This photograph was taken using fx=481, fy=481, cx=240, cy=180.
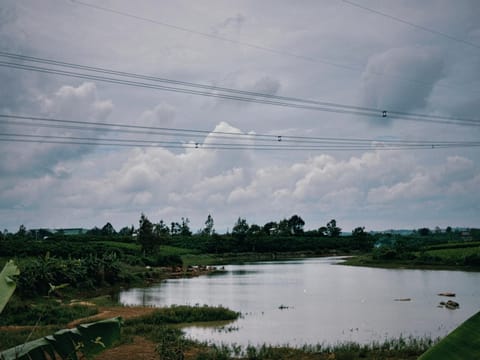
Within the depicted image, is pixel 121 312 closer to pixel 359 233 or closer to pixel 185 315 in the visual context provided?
pixel 185 315

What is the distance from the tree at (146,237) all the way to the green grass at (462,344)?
53.7 meters

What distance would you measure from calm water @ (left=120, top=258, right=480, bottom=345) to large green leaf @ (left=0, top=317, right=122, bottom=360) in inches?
352

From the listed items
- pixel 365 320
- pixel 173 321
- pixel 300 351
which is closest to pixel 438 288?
pixel 365 320

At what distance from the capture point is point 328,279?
34.5 metres

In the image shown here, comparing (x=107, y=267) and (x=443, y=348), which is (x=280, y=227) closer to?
(x=107, y=267)

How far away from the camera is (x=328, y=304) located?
21.9 m

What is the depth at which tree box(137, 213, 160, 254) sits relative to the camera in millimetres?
55312

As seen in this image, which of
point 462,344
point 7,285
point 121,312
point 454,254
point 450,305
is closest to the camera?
point 462,344

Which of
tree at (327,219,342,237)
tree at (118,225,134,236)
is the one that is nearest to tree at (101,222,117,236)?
tree at (118,225,134,236)

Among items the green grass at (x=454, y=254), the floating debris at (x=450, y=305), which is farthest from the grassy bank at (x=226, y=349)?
the green grass at (x=454, y=254)

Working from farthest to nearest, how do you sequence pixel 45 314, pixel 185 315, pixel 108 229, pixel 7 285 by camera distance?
pixel 108 229
pixel 185 315
pixel 45 314
pixel 7 285

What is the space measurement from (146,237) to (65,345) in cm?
5238

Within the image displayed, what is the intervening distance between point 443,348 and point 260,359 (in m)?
8.19

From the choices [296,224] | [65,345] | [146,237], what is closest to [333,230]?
[296,224]
